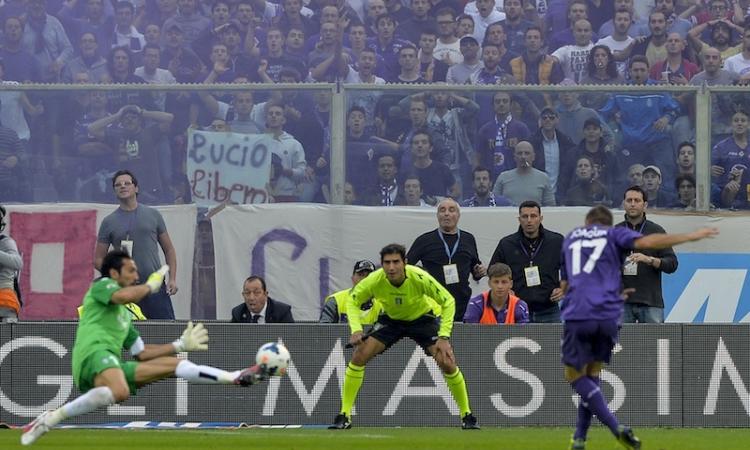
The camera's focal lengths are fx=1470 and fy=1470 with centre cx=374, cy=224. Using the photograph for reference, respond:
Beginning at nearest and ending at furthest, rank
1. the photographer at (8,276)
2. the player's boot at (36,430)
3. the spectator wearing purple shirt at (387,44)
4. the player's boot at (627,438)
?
the player's boot at (627,438) < the player's boot at (36,430) < the photographer at (8,276) < the spectator wearing purple shirt at (387,44)

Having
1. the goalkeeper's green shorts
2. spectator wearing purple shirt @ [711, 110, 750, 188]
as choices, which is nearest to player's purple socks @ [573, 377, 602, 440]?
the goalkeeper's green shorts

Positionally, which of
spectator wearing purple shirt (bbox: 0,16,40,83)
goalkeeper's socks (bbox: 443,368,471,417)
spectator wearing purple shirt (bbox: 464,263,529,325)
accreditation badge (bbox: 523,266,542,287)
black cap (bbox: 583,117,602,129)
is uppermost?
spectator wearing purple shirt (bbox: 0,16,40,83)

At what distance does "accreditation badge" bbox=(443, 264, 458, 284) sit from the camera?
14414 mm

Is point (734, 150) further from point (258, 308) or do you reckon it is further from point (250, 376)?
point (250, 376)

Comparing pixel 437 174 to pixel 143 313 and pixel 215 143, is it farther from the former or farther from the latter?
pixel 143 313

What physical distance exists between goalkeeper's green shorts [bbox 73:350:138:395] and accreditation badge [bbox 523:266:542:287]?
185 inches

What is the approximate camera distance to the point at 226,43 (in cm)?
1828

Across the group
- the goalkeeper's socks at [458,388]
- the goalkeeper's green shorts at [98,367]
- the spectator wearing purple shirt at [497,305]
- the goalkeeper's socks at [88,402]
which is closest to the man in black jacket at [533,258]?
the spectator wearing purple shirt at [497,305]

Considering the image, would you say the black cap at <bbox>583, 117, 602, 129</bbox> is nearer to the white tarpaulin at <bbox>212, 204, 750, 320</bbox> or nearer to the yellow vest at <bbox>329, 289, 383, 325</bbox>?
the white tarpaulin at <bbox>212, 204, 750, 320</bbox>

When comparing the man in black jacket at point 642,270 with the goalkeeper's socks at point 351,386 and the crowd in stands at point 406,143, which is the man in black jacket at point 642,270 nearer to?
the crowd in stands at point 406,143

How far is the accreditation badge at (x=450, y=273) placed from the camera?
1441 centimetres

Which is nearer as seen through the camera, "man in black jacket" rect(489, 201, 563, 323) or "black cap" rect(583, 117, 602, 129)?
"man in black jacket" rect(489, 201, 563, 323)

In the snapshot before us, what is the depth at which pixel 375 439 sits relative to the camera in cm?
1209

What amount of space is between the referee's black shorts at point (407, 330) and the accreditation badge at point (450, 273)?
1.02 meters
